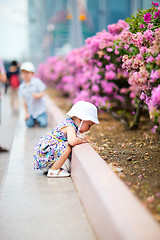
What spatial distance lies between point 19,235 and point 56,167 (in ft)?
4.91

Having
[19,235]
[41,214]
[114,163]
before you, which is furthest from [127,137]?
[19,235]

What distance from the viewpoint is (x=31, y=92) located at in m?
7.75

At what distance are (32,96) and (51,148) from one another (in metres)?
3.84

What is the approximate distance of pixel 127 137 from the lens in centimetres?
561

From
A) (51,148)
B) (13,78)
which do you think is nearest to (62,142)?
(51,148)

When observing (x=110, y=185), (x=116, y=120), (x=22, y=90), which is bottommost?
(x=116, y=120)

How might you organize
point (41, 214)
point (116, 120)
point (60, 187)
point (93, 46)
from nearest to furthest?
1. point (41, 214)
2. point (60, 187)
3. point (93, 46)
4. point (116, 120)

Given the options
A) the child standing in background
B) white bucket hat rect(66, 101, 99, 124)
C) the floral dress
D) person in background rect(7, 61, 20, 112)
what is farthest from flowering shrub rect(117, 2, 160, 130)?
person in background rect(7, 61, 20, 112)

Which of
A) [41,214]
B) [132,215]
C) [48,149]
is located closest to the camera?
[132,215]

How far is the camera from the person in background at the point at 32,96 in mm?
7504

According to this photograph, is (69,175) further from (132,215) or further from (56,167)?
(132,215)

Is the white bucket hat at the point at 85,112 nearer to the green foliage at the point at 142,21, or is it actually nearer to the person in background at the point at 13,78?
the green foliage at the point at 142,21

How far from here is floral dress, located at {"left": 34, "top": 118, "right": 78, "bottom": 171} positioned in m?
4.10

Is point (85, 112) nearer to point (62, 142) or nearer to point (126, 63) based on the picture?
point (62, 142)
